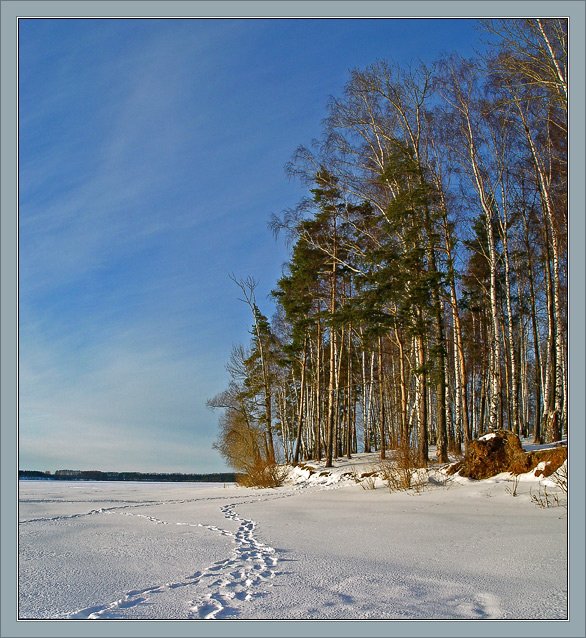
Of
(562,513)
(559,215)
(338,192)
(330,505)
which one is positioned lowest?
(330,505)

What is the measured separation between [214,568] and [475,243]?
15081 millimetres

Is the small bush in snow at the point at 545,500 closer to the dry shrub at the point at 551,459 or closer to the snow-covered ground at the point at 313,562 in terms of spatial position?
the snow-covered ground at the point at 313,562

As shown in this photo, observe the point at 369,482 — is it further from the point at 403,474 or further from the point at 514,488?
the point at 514,488

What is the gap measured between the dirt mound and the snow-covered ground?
81 cm

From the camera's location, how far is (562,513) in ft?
23.9

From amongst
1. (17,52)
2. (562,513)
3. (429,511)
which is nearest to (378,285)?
(429,511)

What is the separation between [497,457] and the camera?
10906mm

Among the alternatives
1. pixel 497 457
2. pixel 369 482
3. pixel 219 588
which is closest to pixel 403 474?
pixel 369 482

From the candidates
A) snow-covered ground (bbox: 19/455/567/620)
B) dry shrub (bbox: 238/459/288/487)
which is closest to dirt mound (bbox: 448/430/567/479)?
snow-covered ground (bbox: 19/455/567/620)

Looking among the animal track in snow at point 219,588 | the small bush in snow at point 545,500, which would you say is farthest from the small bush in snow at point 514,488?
the animal track in snow at point 219,588

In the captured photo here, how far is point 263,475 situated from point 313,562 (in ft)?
46.0

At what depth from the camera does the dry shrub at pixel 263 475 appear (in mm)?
18641

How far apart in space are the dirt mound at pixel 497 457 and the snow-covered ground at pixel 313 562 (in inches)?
31.8

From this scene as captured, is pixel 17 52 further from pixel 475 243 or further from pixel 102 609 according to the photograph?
pixel 475 243
